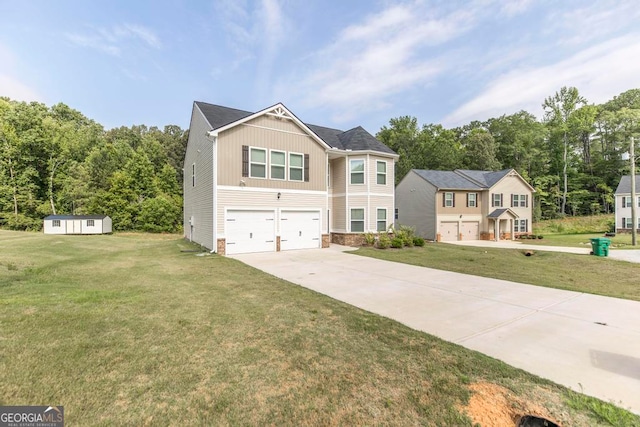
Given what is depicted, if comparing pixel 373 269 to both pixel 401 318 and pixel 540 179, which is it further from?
pixel 540 179

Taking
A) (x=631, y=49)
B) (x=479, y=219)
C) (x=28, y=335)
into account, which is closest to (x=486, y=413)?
(x=28, y=335)

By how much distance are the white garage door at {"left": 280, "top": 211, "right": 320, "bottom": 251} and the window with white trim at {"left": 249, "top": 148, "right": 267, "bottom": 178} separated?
2348mm

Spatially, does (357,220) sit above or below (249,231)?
above

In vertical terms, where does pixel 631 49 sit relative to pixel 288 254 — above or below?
above

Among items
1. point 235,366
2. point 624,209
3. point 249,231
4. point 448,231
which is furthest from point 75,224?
point 624,209

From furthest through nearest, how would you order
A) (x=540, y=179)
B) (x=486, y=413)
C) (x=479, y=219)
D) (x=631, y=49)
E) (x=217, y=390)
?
(x=540, y=179) → (x=479, y=219) → (x=631, y=49) → (x=217, y=390) → (x=486, y=413)

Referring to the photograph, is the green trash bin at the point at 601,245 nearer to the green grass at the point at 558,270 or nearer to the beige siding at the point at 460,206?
the green grass at the point at 558,270

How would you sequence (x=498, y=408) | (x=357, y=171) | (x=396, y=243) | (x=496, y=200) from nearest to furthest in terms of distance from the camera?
(x=498, y=408)
(x=396, y=243)
(x=357, y=171)
(x=496, y=200)

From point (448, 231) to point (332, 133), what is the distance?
13988mm

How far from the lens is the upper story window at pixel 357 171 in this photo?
17281 mm

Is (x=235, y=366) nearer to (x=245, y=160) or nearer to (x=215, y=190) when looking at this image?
(x=215, y=190)

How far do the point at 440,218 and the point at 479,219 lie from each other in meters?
4.90

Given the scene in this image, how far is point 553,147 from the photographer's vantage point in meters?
41.1

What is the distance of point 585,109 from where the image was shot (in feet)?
130
